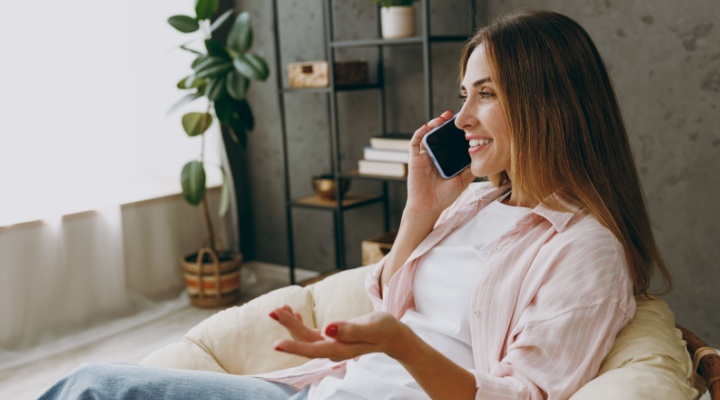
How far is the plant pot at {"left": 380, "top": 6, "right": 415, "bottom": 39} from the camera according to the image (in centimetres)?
292

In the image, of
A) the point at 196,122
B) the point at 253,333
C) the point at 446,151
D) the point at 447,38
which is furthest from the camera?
the point at 196,122

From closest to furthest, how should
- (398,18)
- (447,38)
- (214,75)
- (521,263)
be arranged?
(521,263) → (447,38) → (398,18) → (214,75)

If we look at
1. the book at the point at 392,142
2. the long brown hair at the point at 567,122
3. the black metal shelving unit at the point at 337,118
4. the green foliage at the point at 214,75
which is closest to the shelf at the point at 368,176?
the black metal shelving unit at the point at 337,118

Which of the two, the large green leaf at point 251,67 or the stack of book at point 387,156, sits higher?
the large green leaf at point 251,67

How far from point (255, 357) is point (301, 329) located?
99cm

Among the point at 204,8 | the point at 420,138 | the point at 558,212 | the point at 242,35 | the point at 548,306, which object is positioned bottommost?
the point at 548,306

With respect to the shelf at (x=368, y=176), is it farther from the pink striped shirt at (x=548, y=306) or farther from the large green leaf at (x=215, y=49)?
the pink striped shirt at (x=548, y=306)

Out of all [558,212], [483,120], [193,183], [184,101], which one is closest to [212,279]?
[193,183]

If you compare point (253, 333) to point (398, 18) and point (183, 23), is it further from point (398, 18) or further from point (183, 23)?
point (183, 23)

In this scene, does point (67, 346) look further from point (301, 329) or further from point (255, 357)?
point (301, 329)

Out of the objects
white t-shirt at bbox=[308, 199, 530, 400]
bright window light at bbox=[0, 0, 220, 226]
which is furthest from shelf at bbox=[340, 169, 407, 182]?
white t-shirt at bbox=[308, 199, 530, 400]

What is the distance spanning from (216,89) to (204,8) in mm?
A: 351

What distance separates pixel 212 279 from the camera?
3.52 metres

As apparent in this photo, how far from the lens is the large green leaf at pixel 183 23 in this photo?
3.21 m
